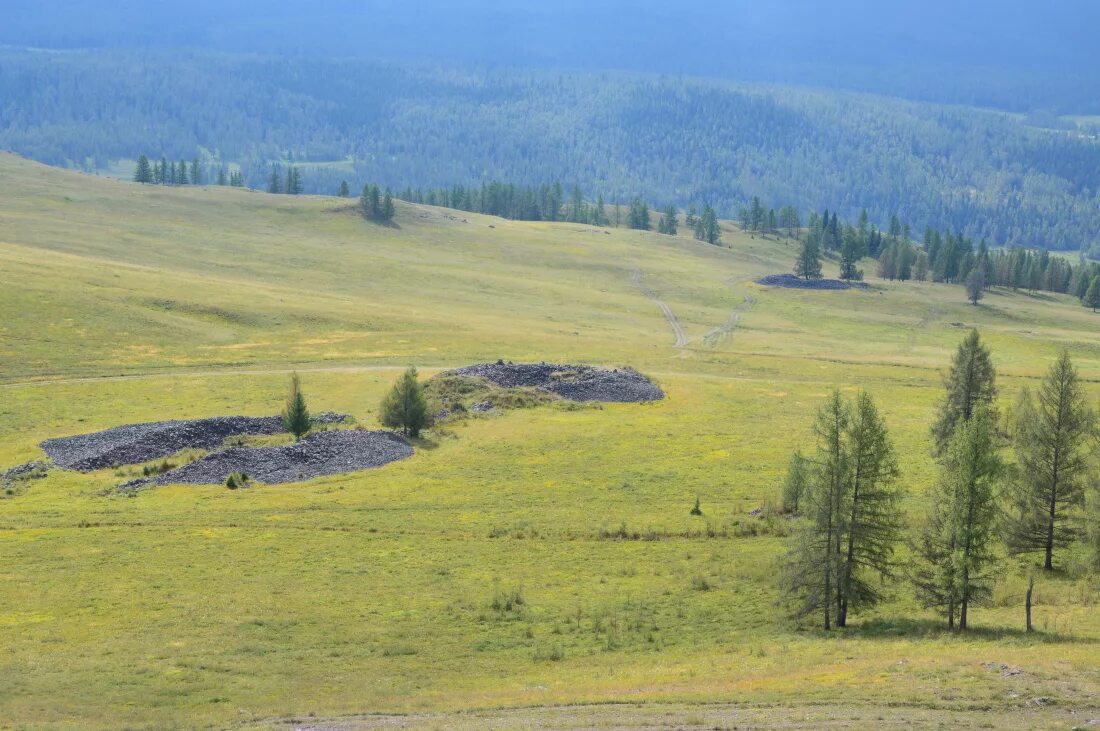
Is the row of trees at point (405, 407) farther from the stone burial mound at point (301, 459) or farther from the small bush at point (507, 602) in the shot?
the small bush at point (507, 602)

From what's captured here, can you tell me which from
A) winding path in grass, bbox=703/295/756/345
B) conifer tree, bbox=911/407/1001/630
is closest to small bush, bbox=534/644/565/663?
conifer tree, bbox=911/407/1001/630

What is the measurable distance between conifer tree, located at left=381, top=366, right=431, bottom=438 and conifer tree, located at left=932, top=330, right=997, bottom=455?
3804cm

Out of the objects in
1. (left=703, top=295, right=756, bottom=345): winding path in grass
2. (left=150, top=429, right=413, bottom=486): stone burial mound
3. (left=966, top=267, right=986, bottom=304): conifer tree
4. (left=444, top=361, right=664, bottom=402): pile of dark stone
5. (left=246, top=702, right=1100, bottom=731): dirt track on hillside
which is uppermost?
(left=966, top=267, right=986, bottom=304): conifer tree

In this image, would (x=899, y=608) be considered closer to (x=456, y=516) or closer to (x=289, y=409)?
(x=456, y=516)

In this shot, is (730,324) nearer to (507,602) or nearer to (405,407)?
(405,407)

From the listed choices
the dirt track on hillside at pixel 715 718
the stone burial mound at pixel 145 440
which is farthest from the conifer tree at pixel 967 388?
the dirt track on hillside at pixel 715 718

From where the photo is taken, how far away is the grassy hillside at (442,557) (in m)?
37.5

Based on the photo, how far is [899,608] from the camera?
4934 cm

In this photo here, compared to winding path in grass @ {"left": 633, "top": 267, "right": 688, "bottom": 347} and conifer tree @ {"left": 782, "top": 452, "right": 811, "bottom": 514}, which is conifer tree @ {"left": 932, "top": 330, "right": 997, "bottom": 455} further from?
winding path in grass @ {"left": 633, "top": 267, "right": 688, "bottom": 347}

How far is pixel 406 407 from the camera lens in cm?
8238

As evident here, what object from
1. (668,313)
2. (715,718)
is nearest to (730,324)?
(668,313)

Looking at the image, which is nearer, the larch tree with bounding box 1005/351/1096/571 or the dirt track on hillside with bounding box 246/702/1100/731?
the dirt track on hillside with bounding box 246/702/1100/731

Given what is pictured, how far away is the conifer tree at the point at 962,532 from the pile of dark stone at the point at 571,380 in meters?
52.3

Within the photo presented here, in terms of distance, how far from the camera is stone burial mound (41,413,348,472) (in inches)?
2904
